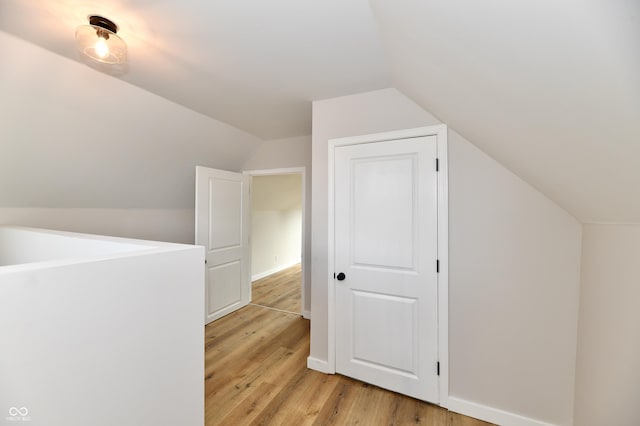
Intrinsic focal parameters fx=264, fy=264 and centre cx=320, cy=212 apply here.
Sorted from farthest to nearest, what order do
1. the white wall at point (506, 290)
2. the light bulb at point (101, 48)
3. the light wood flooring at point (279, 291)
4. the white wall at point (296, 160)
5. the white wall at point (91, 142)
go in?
the light wood flooring at point (279, 291) < the white wall at point (296, 160) < the white wall at point (91, 142) < the white wall at point (506, 290) < the light bulb at point (101, 48)

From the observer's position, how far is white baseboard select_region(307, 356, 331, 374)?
2303 millimetres

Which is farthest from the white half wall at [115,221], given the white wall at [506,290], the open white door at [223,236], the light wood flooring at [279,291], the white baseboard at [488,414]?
the white baseboard at [488,414]

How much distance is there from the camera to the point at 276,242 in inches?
231

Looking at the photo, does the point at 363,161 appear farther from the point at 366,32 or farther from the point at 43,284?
the point at 43,284

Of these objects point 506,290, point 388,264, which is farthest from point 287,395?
point 506,290

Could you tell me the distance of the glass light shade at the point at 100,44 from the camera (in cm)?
135

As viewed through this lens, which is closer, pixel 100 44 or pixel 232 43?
pixel 100 44

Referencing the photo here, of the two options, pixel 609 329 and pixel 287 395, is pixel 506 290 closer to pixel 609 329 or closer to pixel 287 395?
pixel 609 329

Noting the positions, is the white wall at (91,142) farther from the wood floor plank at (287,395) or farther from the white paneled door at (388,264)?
the wood floor plank at (287,395)

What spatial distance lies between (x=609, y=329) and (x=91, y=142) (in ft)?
12.1

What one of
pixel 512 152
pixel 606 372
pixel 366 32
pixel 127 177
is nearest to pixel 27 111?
pixel 127 177

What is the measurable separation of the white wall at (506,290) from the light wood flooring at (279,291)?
242 centimetres

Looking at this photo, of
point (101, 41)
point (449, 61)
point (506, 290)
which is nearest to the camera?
point (449, 61)

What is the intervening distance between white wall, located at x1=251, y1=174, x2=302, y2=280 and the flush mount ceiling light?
3.11 metres
